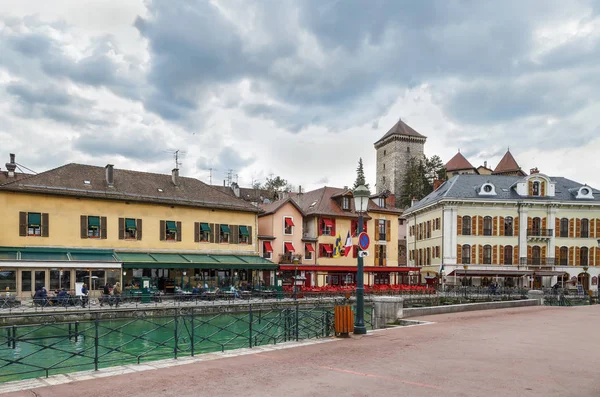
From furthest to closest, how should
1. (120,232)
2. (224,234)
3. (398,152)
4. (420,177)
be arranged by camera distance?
1. (398,152)
2. (420,177)
3. (224,234)
4. (120,232)

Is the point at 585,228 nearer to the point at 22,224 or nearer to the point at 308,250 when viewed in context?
the point at 308,250

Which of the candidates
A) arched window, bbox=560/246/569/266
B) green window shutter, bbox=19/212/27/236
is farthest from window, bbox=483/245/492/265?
green window shutter, bbox=19/212/27/236

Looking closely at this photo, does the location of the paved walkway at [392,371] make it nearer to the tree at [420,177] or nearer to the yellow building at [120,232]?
the yellow building at [120,232]

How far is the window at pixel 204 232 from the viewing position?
39.5m

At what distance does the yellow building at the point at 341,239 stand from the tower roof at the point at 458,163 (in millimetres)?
46448

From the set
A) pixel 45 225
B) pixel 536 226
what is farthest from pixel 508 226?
pixel 45 225

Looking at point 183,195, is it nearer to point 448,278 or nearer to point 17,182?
point 17,182

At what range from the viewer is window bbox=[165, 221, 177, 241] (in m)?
37.8

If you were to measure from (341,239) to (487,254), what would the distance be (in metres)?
13.9

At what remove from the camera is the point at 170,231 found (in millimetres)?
37938

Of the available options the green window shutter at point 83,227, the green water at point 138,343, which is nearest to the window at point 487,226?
the green water at point 138,343

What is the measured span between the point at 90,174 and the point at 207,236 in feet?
31.8

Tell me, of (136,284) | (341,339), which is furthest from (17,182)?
(341,339)

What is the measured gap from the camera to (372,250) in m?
49.1
